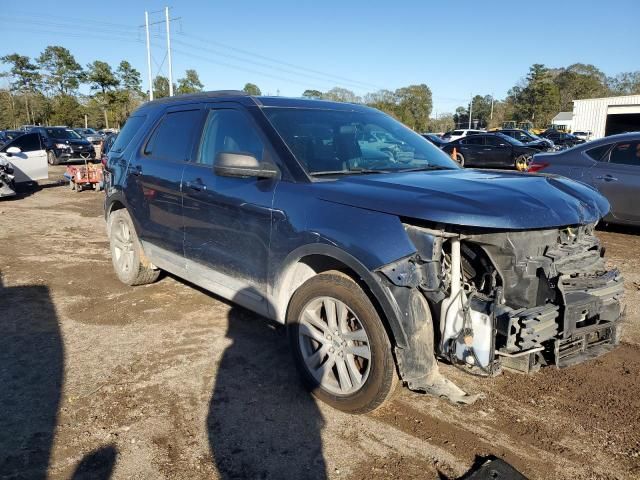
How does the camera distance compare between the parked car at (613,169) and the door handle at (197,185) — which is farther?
the parked car at (613,169)

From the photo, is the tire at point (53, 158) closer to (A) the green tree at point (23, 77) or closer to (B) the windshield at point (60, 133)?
(B) the windshield at point (60, 133)

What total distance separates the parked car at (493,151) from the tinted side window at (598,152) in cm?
1201

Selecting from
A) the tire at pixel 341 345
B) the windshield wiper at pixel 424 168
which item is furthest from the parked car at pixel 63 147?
the tire at pixel 341 345

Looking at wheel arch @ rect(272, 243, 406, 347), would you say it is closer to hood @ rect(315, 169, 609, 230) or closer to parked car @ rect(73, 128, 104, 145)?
hood @ rect(315, 169, 609, 230)

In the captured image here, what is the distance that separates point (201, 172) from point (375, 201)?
1.77m

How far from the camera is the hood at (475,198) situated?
99.3 inches

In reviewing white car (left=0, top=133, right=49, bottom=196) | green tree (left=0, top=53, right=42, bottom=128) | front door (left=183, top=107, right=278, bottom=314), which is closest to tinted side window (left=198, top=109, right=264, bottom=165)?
front door (left=183, top=107, right=278, bottom=314)

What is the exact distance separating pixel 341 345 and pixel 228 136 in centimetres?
189

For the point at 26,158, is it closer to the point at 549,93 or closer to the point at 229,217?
the point at 229,217

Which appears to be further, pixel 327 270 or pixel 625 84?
pixel 625 84

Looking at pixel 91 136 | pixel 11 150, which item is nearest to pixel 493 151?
pixel 11 150

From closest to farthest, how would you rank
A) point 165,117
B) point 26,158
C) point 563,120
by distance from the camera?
1. point 165,117
2. point 26,158
3. point 563,120

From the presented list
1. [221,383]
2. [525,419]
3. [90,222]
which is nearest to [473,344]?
[525,419]

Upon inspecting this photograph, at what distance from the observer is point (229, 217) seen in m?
3.64
